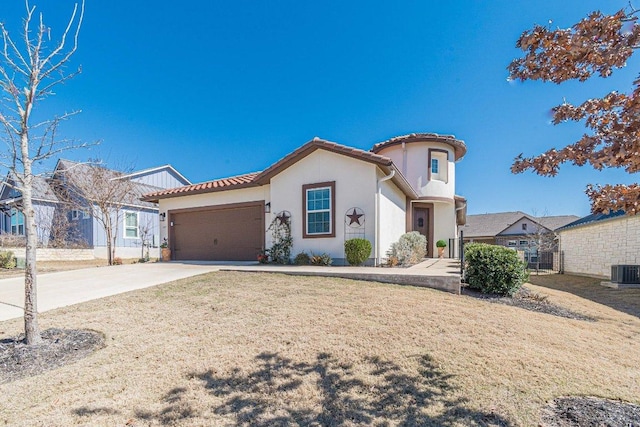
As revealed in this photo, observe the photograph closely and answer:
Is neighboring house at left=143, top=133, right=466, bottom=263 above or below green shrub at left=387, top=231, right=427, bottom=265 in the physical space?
above

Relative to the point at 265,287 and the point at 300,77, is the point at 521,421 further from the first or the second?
the point at 300,77

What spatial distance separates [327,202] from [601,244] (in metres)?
14.0

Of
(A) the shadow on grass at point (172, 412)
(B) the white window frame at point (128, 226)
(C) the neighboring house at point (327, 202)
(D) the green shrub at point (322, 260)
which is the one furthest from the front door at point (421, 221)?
(B) the white window frame at point (128, 226)

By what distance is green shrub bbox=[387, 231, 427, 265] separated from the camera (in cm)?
1080

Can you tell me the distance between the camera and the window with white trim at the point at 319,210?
419 inches

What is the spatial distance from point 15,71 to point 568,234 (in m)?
24.1

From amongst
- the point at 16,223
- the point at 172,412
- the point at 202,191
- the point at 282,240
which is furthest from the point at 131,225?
the point at 172,412

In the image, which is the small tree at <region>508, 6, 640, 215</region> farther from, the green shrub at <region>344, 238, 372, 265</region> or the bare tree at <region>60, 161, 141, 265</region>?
the bare tree at <region>60, 161, 141, 265</region>

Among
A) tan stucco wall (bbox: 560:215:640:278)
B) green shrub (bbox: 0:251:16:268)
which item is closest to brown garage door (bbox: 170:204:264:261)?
green shrub (bbox: 0:251:16:268)

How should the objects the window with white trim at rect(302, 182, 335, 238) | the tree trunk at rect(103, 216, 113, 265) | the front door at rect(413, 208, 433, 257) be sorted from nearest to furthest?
the window with white trim at rect(302, 182, 335, 238) → the tree trunk at rect(103, 216, 113, 265) → the front door at rect(413, 208, 433, 257)

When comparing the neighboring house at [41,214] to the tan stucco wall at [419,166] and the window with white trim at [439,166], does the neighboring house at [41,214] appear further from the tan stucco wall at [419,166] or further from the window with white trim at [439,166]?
the window with white trim at [439,166]

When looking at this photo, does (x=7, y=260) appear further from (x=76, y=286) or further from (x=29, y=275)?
(x=29, y=275)

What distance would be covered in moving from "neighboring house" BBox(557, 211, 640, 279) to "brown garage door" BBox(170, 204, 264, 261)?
13510 mm

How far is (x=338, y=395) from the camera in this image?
3.27m
